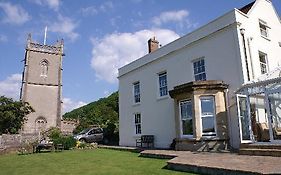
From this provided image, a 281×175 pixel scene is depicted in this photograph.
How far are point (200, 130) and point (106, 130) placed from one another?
1647cm

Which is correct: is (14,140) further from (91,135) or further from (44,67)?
(44,67)

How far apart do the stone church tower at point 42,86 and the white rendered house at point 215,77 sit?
114 ft

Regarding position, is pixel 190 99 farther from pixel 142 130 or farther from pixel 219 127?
pixel 142 130

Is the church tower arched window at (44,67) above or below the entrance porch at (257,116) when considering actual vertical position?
above

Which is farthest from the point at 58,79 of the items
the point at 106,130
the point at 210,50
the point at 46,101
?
the point at 210,50

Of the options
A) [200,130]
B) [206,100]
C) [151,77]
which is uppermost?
[151,77]

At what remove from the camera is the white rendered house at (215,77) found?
13688 millimetres

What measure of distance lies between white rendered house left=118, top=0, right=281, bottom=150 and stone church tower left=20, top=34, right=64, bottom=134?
34731mm

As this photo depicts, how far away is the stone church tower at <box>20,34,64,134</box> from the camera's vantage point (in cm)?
4912

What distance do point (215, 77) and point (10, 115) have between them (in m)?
30.4

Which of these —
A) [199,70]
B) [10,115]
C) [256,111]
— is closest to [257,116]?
[256,111]

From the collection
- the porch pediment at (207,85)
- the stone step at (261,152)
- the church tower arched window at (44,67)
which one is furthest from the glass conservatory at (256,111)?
the church tower arched window at (44,67)

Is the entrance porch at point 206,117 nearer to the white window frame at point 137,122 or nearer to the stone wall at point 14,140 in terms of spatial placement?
the white window frame at point 137,122

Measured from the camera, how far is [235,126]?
539 inches
